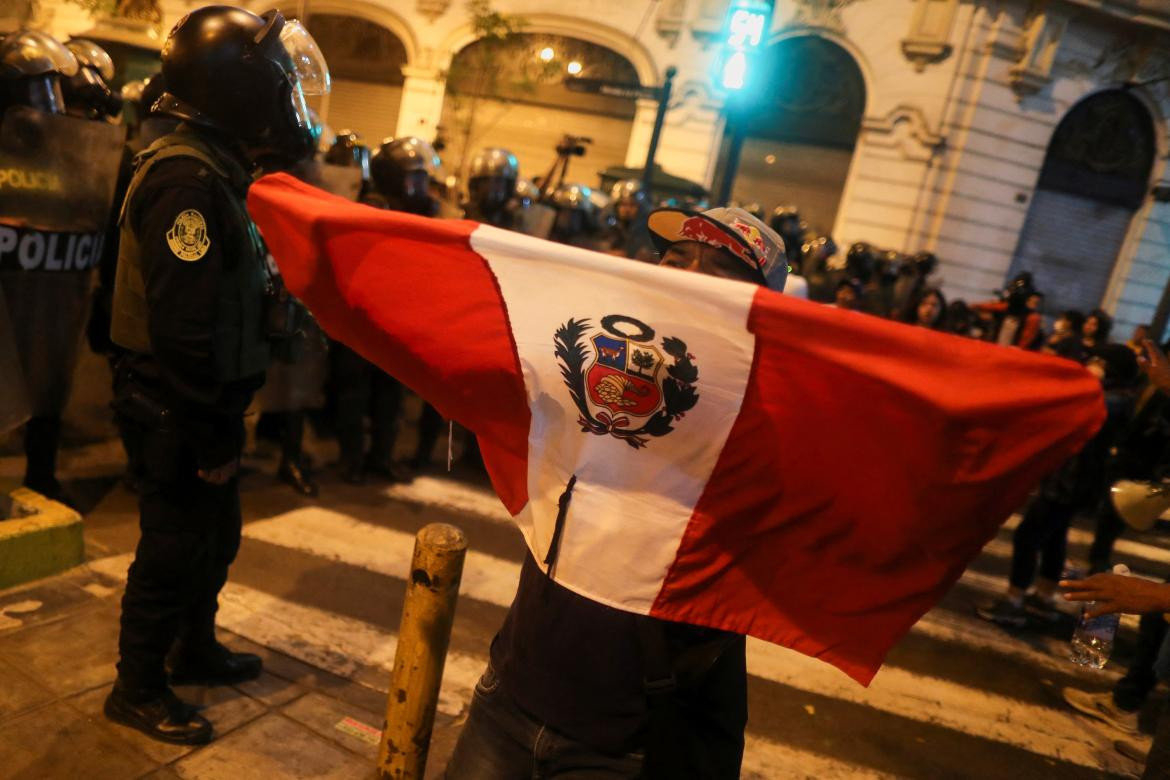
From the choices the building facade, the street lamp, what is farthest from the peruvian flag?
the building facade

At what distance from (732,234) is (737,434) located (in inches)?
19.9

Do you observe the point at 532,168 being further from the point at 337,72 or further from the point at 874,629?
the point at 874,629

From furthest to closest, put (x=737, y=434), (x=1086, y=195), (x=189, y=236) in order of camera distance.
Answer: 1. (x=1086, y=195)
2. (x=189, y=236)
3. (x=737, y=434)

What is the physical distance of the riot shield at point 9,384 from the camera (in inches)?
146

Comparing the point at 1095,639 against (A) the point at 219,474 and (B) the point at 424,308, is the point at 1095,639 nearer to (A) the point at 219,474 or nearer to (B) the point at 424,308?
(B) the point at 424,308

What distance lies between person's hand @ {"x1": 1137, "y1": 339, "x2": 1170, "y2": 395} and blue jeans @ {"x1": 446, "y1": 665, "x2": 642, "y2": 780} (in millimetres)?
2945

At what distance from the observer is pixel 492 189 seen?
26.3 ft

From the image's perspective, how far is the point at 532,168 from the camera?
19750 mm

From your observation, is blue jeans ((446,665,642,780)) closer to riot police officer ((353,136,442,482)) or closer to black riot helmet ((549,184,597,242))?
riot police officer ((353,136,442,482))

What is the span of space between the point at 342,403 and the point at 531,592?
4.64m

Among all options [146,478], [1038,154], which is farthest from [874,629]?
[1038,154]

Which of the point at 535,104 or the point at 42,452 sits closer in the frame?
the point at 42,452

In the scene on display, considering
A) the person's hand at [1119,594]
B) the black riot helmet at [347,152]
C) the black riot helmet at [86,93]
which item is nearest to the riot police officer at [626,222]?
the black riot helmet at [347,152]

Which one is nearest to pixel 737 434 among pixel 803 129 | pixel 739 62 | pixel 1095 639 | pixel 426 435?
pixel 1095 639
